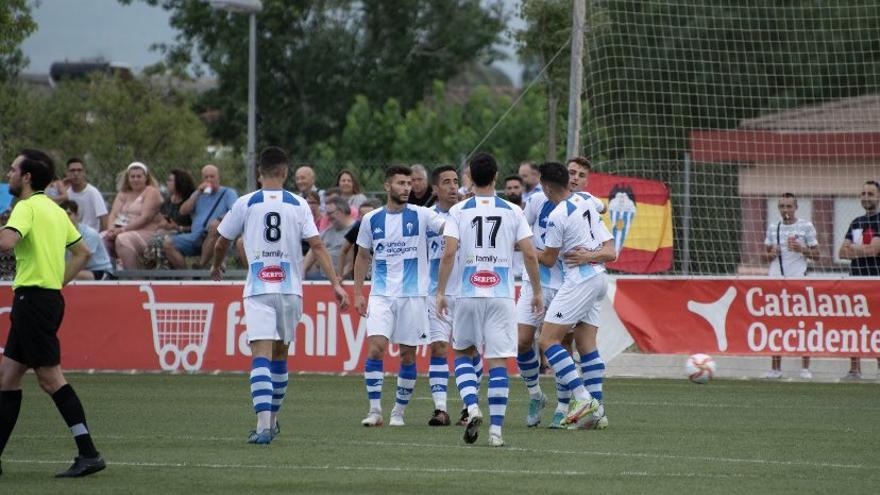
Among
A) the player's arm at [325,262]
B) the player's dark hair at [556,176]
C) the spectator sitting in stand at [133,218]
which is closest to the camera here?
the player's arm at [325,262]

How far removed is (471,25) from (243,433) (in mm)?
47765

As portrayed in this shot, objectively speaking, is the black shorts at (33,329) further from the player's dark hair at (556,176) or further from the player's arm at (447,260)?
the player's dark hair at (556,176)

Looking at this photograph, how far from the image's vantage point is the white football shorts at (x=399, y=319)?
42.4 ft

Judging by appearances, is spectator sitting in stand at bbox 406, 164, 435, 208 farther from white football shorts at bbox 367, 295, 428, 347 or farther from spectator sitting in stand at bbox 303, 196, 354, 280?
spectator sitting in stand at bbox 303, 196, 354, 280

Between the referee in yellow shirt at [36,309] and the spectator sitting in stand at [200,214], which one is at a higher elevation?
the spectator sitting in stand at [200,214]

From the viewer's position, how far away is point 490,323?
1138cm

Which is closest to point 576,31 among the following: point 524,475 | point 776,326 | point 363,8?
point 776,326

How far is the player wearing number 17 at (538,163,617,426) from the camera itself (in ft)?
41.1

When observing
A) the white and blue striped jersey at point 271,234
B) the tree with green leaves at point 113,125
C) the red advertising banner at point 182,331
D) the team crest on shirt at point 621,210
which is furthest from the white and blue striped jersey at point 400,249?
the tree with green leaves at point 113,125

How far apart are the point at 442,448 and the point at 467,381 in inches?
23.0

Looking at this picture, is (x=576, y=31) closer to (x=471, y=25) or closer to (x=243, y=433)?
(x=243, y=433)

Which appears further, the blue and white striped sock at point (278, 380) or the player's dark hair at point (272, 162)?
the blue and white striped sock at point (278, 380)

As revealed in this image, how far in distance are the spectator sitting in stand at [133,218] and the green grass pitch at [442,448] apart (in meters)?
4.34

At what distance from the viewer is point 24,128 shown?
4922 centimetres
